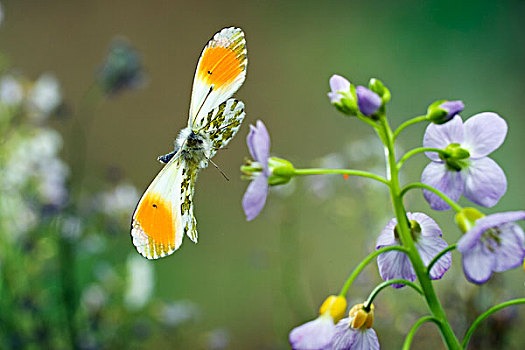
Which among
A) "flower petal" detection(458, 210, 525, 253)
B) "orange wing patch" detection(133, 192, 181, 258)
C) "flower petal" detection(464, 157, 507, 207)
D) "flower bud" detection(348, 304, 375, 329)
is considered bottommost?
"flower bud" detection(348, 304, 375, 329)

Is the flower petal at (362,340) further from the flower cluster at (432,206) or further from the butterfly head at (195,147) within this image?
the butterfly head at (195,147)

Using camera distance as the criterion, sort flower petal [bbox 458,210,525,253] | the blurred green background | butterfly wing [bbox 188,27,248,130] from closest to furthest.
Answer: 1. flower petal [bbox 458,210,525,253]
2. butterfly wing [bbox 188,27,248,130]
3. the blurred green background

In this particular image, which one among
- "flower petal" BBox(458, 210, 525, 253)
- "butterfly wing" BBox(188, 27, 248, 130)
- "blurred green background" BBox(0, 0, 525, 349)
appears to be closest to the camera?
"flower petal" BBox(458, 210, 525, 253)

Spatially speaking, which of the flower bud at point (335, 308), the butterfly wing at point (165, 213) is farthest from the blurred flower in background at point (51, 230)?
the flower bud at point (335, 308)

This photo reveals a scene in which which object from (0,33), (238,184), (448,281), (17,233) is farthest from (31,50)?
(448,281)

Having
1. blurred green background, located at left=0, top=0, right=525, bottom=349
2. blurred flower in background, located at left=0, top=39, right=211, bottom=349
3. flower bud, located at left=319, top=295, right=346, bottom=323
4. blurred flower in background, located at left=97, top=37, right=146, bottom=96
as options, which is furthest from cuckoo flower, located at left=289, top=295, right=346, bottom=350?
blurred green background, located at left=0, top=0, right=525, bottom=349

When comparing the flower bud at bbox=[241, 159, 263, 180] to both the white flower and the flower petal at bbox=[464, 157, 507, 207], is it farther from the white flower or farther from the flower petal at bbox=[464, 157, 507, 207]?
the white flower

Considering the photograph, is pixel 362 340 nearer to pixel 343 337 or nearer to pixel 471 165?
pixel 343 337
